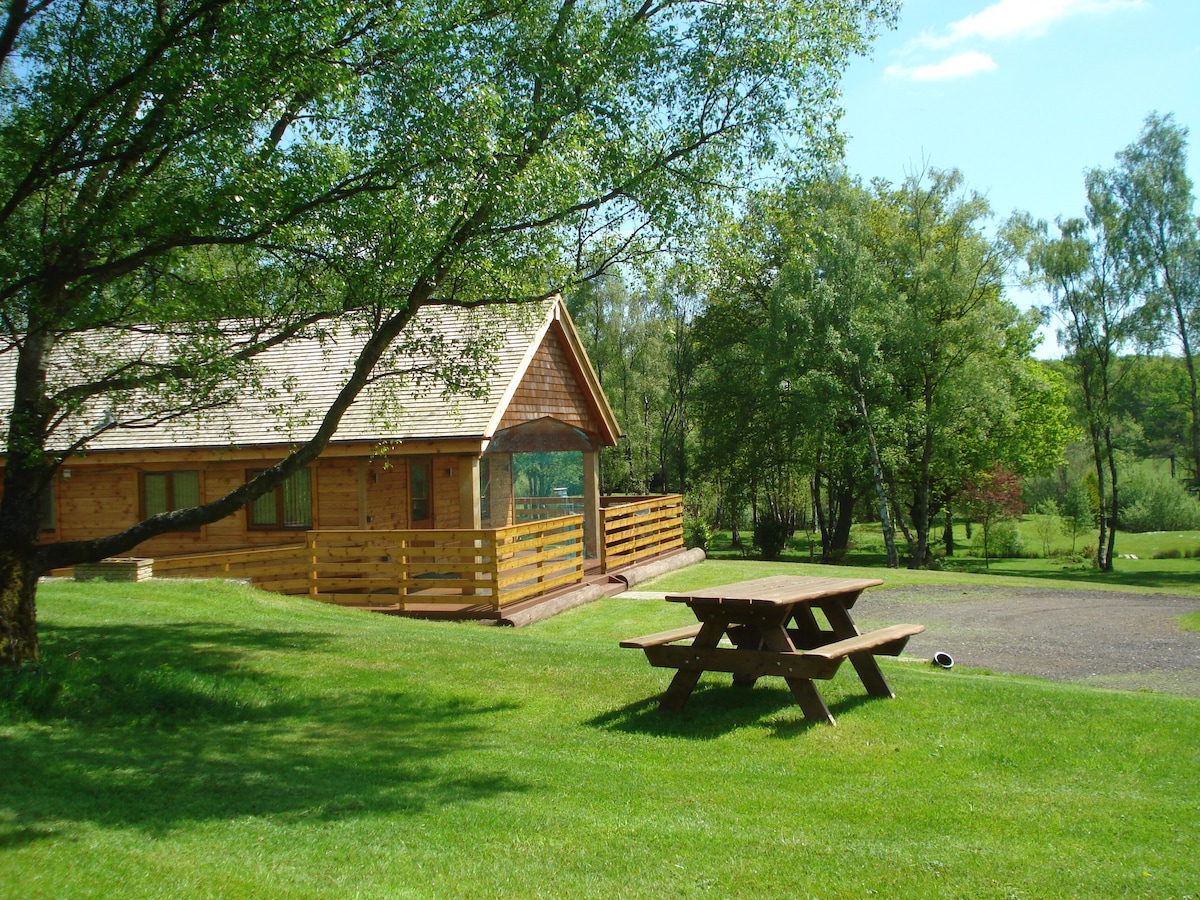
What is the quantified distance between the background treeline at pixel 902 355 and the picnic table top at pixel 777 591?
18.1m

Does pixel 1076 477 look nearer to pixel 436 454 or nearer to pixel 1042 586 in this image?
pixel 1042 586

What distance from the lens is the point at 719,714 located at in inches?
307

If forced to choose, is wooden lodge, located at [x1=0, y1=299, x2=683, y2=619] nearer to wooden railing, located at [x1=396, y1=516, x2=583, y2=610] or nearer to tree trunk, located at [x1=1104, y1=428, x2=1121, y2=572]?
wooden railing, located at [x1=396, y1=516, x2=583, y2=610]

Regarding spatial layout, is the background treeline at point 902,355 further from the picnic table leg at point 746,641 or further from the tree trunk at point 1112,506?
the picnic table leg at point 746,641

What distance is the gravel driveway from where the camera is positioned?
1095cm

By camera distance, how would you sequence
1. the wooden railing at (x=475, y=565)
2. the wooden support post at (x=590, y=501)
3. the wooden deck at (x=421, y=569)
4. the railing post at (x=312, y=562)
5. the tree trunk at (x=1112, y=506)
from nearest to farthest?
1. the wooden railing at (x=475, y=565)
2. the wooden deck at (x=421, y=569)
3. the railing post at (x=312, y=562)
4. the wooden support post at (x=590, y=501)
5. the tree trunk at (x=1112, y=506)

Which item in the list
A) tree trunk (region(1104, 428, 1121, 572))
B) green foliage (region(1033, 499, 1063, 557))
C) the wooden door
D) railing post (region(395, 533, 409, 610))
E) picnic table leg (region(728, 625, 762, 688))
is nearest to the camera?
picnic table leg (region(728, 625, 762, 688))

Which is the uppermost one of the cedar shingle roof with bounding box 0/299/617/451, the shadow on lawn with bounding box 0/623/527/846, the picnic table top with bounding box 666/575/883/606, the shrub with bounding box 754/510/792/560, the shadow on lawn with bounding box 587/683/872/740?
the cedar shingle roof with bounding box 0/299/617/451

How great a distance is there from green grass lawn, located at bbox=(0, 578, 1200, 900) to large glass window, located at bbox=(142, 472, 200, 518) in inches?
385

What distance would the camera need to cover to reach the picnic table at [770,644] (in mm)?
7285

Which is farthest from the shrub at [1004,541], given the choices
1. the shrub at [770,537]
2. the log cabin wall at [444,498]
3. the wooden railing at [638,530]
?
the log cabin wall at [444,498]

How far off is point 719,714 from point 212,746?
3.80m

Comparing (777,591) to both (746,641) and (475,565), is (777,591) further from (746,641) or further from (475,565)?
(475,565)

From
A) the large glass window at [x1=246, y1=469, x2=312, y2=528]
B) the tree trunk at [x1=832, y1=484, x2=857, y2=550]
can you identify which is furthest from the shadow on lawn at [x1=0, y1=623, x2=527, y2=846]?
the tree trunk at [x1=832, y1=484, x2=857, y2=550]
